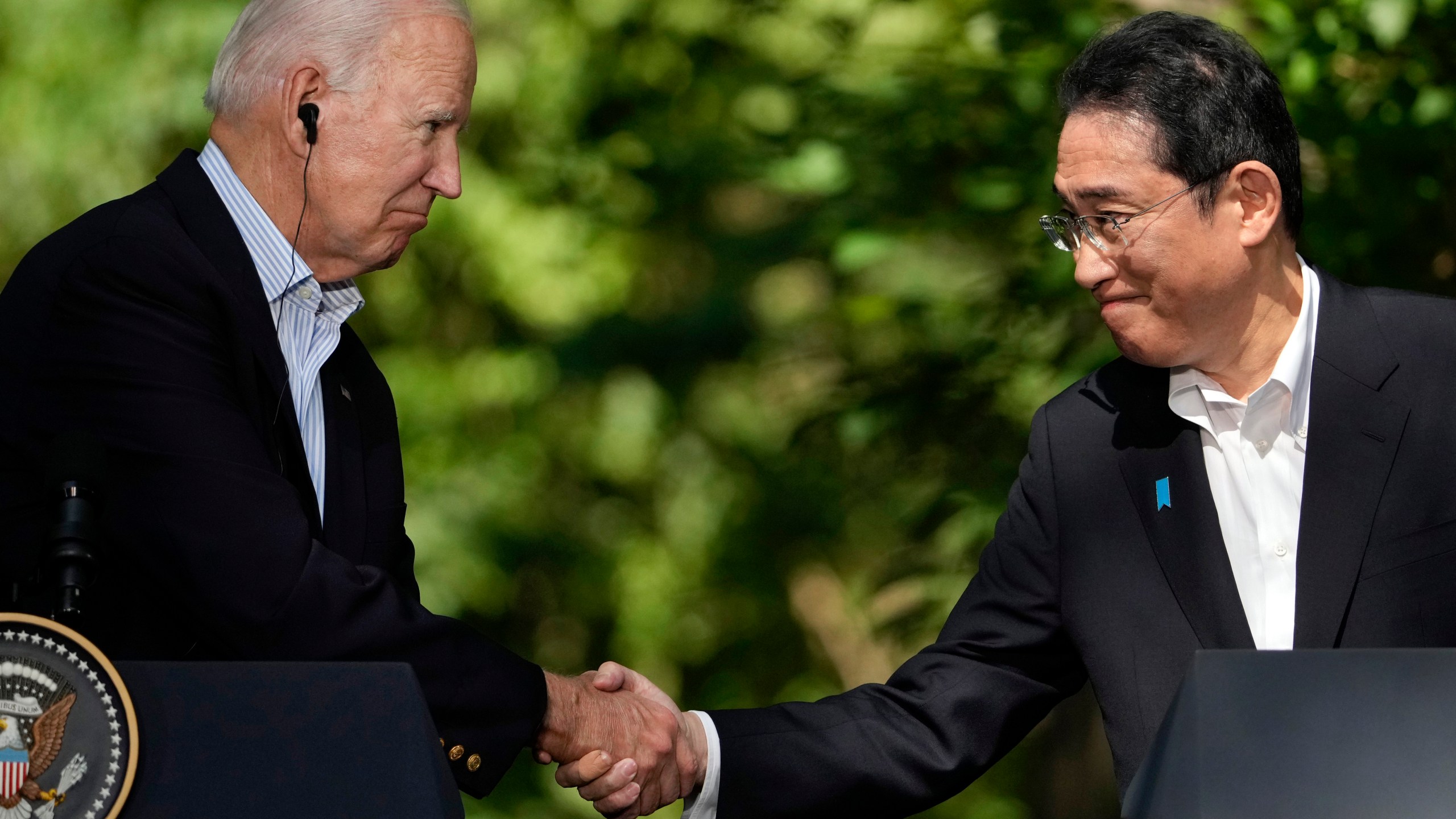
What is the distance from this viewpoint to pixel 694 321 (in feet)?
15.7

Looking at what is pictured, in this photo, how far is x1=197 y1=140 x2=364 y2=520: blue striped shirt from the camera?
230cm

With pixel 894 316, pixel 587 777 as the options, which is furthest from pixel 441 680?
pixel 894 316

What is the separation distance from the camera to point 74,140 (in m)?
4.82

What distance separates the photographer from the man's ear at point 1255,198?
2.39 meters

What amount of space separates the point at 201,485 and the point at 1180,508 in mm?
1452

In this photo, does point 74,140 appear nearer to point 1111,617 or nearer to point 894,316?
point 894,316

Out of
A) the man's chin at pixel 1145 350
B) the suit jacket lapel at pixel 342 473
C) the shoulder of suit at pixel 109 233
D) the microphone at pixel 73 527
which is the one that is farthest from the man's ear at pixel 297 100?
the man's chin at pixel 1145 350

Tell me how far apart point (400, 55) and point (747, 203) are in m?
2.74

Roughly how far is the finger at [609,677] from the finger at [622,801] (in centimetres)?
20

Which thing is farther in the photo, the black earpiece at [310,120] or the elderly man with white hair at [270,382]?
the black earpiece at [310,120]

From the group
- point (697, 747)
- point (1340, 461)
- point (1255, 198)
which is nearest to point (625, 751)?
point (697, 747)

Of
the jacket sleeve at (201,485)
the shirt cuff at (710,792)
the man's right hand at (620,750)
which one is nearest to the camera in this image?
the jacket sleeve at (201,485)

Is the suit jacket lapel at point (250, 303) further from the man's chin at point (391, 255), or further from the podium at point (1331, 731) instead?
the podium at point (1331, 731)

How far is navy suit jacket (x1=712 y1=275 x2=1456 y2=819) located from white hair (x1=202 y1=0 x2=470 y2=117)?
125 centimetres
